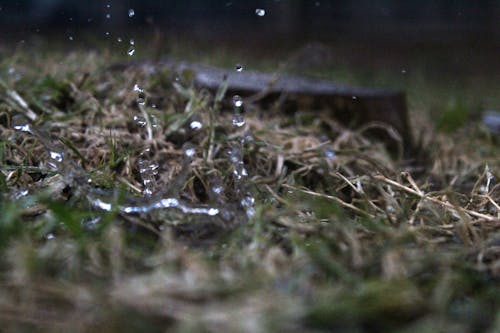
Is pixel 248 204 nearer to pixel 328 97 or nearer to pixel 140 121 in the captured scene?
pixel 140 121

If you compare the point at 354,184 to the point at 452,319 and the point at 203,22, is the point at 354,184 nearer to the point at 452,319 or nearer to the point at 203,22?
the point at 452,319

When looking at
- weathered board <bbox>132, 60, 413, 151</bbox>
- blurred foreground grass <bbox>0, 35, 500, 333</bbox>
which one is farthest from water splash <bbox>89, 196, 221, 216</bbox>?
weathered board <bbox>132, 60, 413, 151</bbox>

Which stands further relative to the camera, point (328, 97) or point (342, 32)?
point (342, 32)

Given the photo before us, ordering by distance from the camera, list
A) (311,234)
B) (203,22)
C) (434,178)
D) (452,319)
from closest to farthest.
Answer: (452,319)
(311,234)
(434,178)
(203,22)

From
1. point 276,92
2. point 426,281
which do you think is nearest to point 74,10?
point 276,92

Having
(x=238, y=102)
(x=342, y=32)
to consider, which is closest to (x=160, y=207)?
(x=238, y=102)

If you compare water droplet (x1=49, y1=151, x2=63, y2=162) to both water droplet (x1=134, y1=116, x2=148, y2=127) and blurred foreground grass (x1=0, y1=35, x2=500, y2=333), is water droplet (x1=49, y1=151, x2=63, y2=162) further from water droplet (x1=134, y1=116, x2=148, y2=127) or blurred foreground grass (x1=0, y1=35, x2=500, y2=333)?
water droplet (x1=134, y1=116, x2=148, y2=127)

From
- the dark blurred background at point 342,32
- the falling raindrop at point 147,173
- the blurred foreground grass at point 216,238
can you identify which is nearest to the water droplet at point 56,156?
the blurred foreground grass at point 216,238

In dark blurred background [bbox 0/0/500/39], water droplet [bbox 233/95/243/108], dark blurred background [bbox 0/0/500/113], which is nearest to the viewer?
water droplet [bbox 233/95/243/108]

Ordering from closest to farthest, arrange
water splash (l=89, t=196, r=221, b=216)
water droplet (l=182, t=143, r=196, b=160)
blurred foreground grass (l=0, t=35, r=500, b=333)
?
blurred foreground grass (l=0, t=35, r=500, b=333) → water splash (l=89, t=196, r=221, b=216) → water droplet (l=182, t=143, r=196, b=160)
